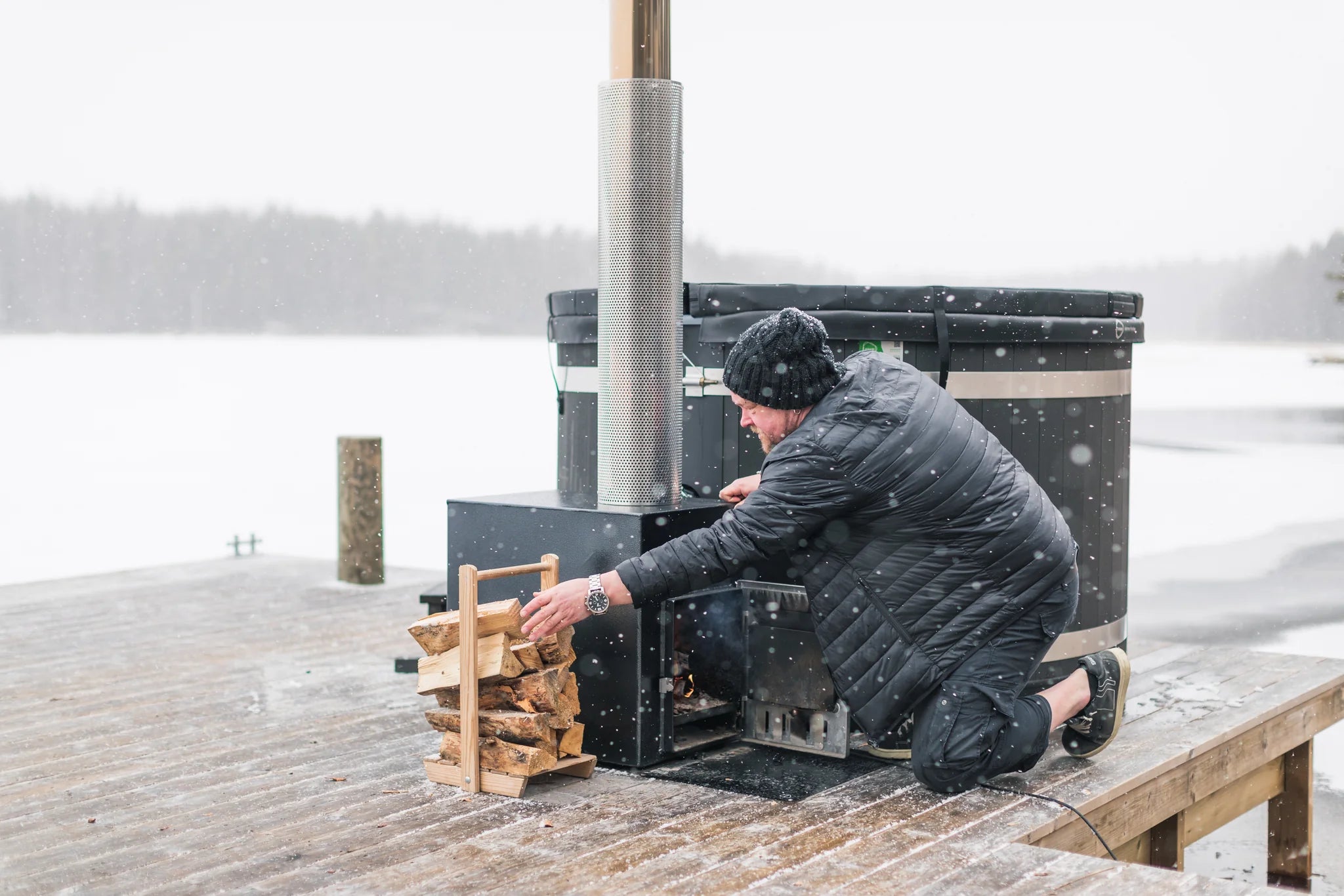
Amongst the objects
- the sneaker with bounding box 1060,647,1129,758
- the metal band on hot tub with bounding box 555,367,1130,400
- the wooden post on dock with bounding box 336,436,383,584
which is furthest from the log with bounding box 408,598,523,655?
the wooden post on dock with bounding box 336,436,383,584

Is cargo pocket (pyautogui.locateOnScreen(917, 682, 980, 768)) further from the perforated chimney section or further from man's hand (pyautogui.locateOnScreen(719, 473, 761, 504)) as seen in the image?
the perforated chimney section

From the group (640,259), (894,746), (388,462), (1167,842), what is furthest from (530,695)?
(388,462)

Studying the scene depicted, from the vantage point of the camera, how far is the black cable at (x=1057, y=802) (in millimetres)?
2764

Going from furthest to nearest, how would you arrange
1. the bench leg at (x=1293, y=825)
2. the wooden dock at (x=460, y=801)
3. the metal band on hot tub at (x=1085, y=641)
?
the bench leg at (x=1293, y=825), the metal band on hot tub at (x=1085, y=641), the wooden dock at (x=460, y=801)

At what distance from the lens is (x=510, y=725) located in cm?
280

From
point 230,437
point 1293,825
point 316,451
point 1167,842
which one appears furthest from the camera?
point 316,451

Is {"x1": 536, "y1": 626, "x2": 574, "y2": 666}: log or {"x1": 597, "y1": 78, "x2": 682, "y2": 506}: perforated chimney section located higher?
{"x1": 597, "y1": 78, "x2": 682, "y2": 506}: perforated chimney section

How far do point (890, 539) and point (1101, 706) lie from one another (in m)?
0.74

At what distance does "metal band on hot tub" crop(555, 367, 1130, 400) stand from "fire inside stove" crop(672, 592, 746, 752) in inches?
22.5

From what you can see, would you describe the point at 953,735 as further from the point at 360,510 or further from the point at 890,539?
the point at 360,510

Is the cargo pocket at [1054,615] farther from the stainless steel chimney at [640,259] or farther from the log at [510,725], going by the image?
the log at [510,725]

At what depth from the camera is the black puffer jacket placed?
8.81 feet

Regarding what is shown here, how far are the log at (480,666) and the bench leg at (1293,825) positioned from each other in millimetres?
2755

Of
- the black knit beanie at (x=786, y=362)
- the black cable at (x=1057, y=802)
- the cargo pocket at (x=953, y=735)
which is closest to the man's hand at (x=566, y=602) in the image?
the black knit beanie at (x=786, y=362)
